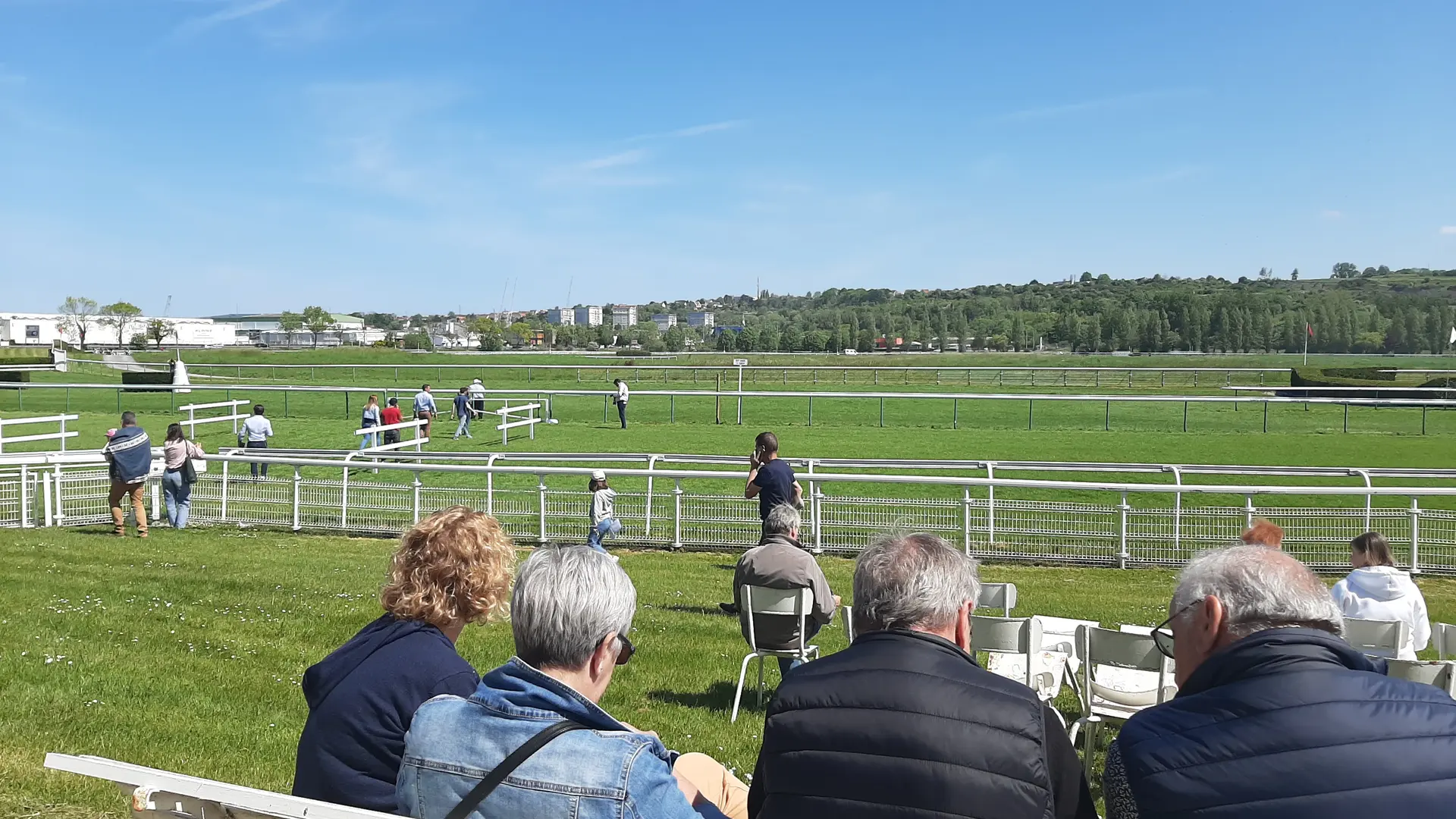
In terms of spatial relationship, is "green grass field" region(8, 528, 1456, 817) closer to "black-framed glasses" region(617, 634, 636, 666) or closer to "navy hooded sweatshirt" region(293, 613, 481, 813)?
"navy hooded sweatshirt" region(293, 613, 481, 813)

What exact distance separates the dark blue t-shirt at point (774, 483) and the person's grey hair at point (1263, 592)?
656 cm

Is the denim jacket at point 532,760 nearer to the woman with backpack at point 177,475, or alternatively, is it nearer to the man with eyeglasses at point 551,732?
the man with eyeglasses at point 551,732

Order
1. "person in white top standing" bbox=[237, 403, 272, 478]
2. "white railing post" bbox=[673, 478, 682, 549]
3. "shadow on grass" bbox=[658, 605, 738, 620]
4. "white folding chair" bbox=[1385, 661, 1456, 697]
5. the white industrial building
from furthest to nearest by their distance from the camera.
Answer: the white industrial building, "person in white top standing" bbox=[237, 403, 272, 478], "white railing post" bbox=[673, 478, 682, 549], "shadow on grass" bbox=[658, 605, 738, 620], "white folding chair" bbox=[1385, 661, 1456, 697]

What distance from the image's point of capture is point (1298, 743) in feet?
7.06

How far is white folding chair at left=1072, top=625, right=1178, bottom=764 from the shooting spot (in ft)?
14.9

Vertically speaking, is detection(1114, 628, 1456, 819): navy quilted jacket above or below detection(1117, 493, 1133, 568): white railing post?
above

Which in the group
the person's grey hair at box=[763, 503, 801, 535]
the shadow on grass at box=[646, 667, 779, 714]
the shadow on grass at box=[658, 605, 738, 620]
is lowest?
the shadow on grass at box=[658, 605, 738, 620]

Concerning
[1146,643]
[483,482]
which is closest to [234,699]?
[1146,643]

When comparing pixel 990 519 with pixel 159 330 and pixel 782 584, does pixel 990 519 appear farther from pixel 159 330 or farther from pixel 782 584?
pixel 159 330

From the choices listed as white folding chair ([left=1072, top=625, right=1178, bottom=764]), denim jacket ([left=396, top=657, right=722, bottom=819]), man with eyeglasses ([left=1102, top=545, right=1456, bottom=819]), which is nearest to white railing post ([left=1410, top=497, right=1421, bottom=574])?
white folding chair ([left=1072, top=625, right=1178, bottom=764])

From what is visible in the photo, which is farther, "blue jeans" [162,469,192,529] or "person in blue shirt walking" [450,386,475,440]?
"person in blue shirt walking" [450,386,475,440]

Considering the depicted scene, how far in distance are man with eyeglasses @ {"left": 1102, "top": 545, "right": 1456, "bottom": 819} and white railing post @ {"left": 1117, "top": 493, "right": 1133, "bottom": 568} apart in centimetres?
992

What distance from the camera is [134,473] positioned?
12875mm

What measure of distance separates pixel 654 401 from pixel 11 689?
3303 cm
